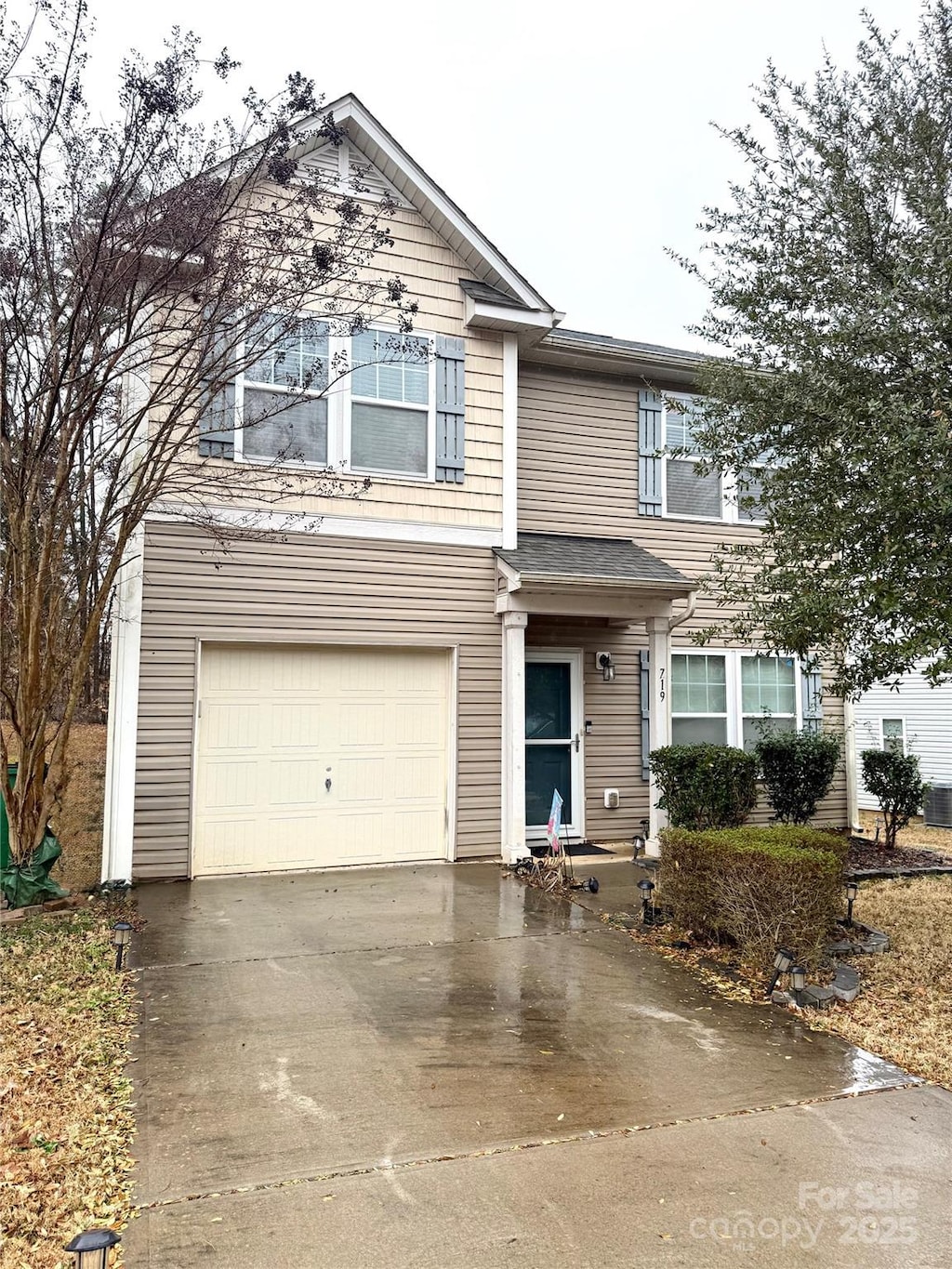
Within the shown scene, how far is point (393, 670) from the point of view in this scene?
865 cm

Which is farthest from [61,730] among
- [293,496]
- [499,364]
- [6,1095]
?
[499,364]

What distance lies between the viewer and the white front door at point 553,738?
9.42 m

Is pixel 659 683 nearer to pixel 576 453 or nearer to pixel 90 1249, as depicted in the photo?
pixel 576 453

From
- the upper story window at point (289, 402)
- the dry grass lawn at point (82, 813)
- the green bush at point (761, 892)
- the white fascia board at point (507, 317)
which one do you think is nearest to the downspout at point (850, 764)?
the green bush at point (761, 892)

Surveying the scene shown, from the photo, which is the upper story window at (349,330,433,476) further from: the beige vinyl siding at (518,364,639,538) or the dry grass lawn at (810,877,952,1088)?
the dry grass lawn at (810,877,952,1088)

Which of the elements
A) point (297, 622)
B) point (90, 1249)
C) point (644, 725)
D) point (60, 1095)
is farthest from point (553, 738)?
point (90, 1249)

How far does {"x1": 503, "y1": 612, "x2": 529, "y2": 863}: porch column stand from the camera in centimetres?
863

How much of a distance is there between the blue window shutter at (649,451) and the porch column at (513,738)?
8.40 feet

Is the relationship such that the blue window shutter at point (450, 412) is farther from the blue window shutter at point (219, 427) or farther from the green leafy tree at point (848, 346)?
the green leafy tree at point (848, 346)

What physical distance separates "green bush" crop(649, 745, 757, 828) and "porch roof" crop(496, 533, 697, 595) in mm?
1666

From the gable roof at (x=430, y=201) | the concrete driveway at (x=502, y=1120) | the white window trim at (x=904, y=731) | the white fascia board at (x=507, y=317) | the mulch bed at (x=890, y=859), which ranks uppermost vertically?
the gable roof at (x=430, y=201)

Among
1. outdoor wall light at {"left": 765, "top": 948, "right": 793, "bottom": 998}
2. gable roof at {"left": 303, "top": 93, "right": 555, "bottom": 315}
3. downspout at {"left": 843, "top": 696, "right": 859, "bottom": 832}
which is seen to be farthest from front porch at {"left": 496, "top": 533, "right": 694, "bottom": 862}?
outdoor wall light at {"left": 765, "top": 948, "right": 793, "bottom": 998}

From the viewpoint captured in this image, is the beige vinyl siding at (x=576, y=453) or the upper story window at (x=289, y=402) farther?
the beige vinyl siding at (x=576, y=453)

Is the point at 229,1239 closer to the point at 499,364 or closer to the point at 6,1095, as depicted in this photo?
the point at 6,1095
